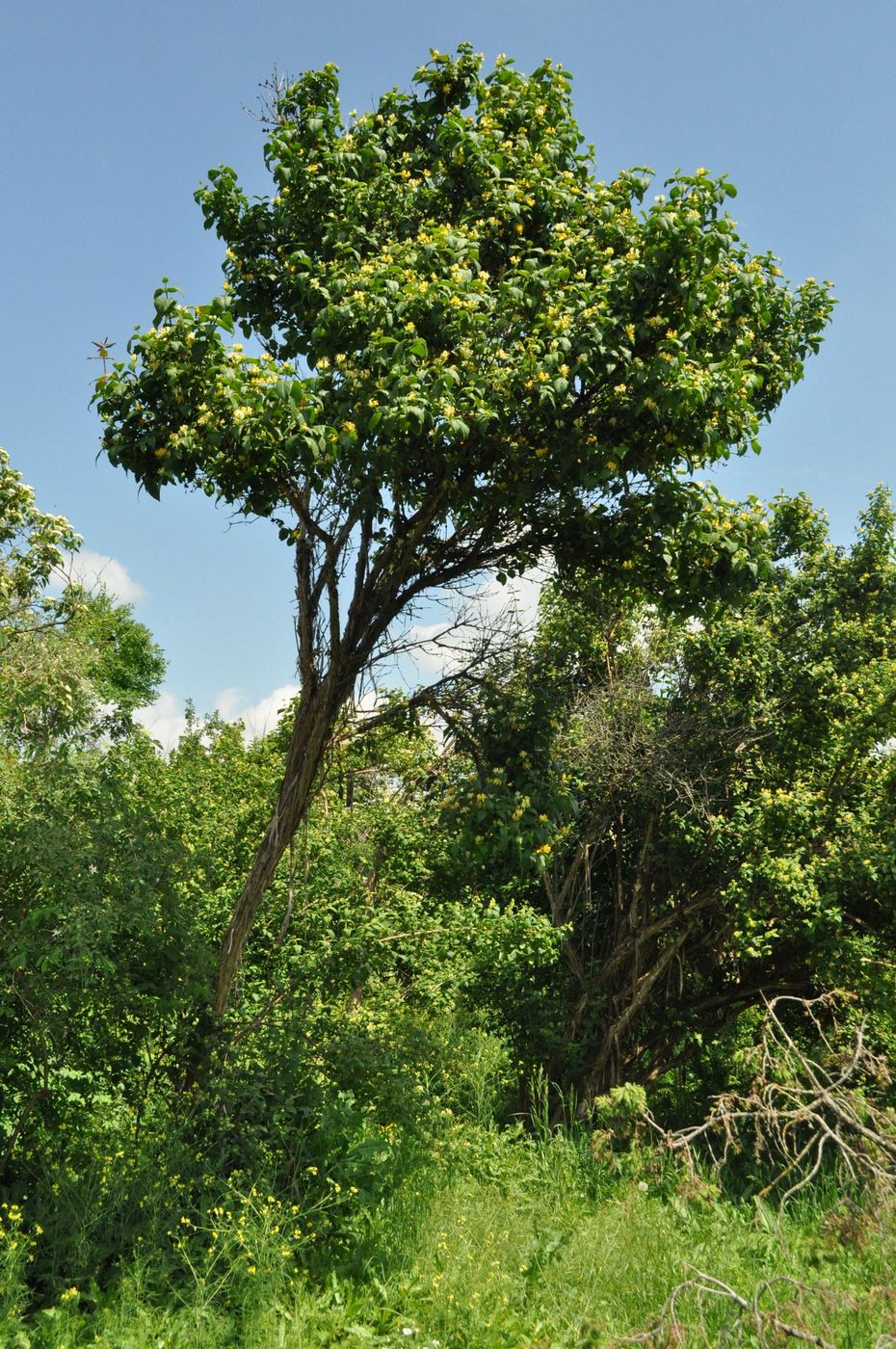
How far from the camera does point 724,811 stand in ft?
33.4

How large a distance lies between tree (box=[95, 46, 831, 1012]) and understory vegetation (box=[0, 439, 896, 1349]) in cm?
84

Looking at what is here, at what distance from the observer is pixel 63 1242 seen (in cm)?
470

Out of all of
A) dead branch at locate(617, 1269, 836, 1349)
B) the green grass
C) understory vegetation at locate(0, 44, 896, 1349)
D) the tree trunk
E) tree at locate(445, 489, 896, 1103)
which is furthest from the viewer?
tree at locate(445, 489, 896, 1103)

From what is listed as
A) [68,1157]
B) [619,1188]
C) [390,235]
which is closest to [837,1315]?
[619,1188]

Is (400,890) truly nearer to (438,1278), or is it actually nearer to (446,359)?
(438,1278)

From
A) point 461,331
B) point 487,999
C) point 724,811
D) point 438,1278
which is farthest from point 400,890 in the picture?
point 461,331

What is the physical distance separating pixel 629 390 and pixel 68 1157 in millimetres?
4856

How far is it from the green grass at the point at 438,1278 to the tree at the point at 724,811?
336 centimetres

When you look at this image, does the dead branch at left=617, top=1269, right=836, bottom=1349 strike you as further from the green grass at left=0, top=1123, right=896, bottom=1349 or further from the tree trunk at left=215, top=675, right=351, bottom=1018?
the tree trunk at left=215, top=675, right=351, bottom=1018

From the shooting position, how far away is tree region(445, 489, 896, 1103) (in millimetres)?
9242

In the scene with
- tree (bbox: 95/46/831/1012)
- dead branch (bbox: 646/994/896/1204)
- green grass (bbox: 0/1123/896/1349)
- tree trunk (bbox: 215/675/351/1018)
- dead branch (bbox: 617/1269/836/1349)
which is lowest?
green grass (bbox: 0/1123/896/1349)

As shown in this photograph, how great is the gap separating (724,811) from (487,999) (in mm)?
3125

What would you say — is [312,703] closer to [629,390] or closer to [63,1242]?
[629,390]

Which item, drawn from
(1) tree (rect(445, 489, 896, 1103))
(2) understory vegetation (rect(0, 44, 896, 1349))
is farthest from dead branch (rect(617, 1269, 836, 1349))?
(1) tree (rect(445, 489, 896, 1103))
